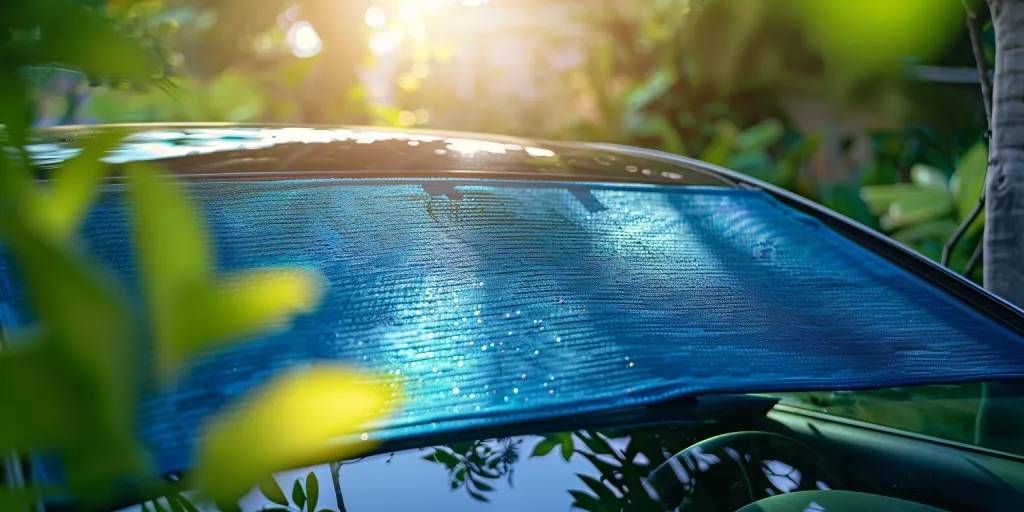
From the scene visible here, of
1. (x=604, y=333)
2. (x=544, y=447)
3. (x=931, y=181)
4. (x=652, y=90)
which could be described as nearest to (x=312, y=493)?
(x=544, y=447)

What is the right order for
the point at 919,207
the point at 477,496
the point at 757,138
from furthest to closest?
the point at 757,138 < the point at 919,207 < the point at 477,496

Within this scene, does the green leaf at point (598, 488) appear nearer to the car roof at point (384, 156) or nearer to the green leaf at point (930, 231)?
Answer: the car roof at point (384, 156)

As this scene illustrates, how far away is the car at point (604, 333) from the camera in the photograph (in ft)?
3.42

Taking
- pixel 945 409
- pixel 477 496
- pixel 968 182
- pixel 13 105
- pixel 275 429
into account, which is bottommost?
pixel 945 409

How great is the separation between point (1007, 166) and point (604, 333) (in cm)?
177

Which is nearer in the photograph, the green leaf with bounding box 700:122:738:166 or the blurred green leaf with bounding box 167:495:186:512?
the blurred green leaf with bounding box 167:495:186:512

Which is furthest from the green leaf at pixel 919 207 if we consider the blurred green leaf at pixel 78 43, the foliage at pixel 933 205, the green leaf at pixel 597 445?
the blurred green leaf at pixel 78 43

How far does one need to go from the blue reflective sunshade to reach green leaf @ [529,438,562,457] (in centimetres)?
7

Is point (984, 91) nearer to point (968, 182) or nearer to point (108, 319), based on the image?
point (968, 182)

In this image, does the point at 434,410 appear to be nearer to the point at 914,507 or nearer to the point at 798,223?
the point at 914,507

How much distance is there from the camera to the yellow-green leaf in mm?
312

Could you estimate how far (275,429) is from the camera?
12.5 inches

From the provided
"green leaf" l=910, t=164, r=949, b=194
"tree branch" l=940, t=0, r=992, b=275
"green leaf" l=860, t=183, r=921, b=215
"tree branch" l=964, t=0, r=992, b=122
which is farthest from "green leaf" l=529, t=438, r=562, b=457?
"green leaf" l=910, t=164, r=949, b=194

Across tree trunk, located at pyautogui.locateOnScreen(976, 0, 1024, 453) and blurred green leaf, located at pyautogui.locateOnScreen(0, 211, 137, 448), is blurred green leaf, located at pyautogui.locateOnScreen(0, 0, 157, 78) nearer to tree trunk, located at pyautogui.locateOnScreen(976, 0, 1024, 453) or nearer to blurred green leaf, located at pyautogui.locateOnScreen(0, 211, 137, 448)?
blurred green leaf, located at pyautogui.locateOnScreen(0, 211, 137, 448)
